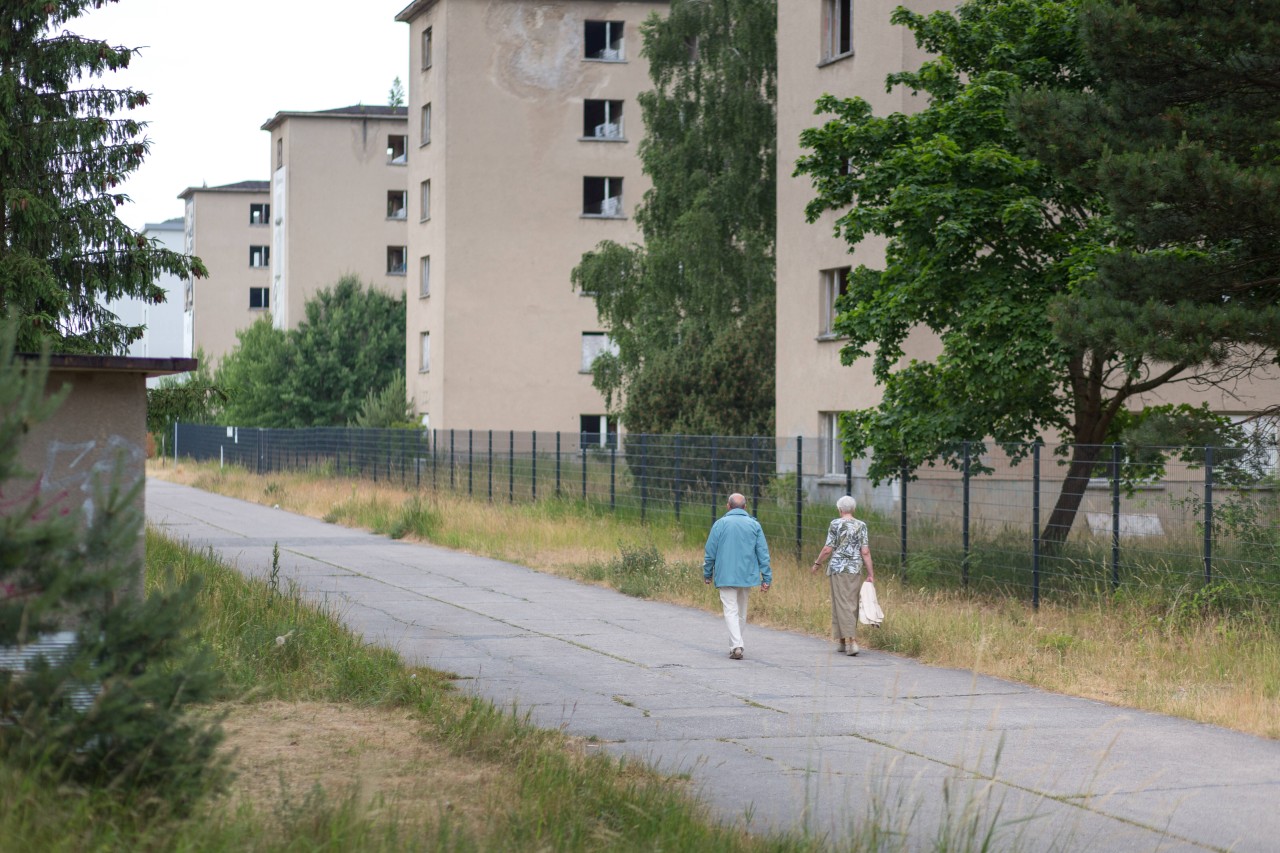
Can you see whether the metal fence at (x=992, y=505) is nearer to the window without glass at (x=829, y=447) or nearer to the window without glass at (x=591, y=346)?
the window without glass at (x=829, y=447)

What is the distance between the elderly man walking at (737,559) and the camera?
14.1 meters

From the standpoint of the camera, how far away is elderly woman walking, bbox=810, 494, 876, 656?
45.9 feet

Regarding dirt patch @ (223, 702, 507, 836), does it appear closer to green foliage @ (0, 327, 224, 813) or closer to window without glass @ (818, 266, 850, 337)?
green foliage @ (0, 327, 224, 813)

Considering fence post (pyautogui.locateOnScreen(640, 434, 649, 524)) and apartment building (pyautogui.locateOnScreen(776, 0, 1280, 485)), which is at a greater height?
apartment building (pyautogui.locateOnScreen(776, 0, 1280, 485))

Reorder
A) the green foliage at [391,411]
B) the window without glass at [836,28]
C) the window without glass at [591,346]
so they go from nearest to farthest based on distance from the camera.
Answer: the window without glass at [836,28] < the window without glass at [591,346] < the green foliage at [391,411]

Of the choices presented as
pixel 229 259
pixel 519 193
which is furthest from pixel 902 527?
pixel 229 259

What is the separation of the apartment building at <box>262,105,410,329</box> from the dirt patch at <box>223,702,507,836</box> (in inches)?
2382

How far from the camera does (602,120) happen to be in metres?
52.0

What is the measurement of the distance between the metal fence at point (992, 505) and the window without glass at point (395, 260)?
119 feet

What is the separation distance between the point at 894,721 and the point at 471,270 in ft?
137

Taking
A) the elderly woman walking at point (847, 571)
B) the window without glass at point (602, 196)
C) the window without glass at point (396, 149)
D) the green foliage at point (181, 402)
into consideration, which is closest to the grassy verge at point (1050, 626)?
the elderly woman walking at point (847, 571)

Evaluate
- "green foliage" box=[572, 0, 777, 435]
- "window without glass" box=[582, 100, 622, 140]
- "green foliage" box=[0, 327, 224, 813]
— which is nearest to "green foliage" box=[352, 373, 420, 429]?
"window without glass" box=[582, 100, 622, 140]

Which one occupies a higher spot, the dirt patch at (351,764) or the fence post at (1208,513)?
the fence post at (1208,513)

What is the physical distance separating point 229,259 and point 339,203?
69.9 feet
